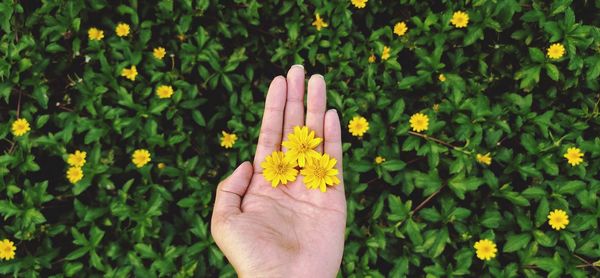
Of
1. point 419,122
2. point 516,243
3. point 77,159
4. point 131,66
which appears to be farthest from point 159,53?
point 516,243

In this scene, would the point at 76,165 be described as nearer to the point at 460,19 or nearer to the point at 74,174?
the point at 74,174

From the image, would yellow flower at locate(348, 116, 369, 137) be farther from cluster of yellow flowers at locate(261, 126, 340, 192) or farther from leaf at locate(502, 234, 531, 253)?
leaf at locate(502, 234, 531, 253)

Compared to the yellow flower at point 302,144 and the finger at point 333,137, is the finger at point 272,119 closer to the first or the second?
the yellow flower at point 302,144

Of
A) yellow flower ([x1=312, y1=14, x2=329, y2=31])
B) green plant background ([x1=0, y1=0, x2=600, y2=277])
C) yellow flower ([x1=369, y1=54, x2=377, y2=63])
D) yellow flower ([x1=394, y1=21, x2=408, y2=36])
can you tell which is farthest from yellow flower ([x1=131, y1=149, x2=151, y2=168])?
yellow flower ([x1=394, y1=21, x2=408, y2=36])

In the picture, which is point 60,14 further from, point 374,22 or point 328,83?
point 374,22

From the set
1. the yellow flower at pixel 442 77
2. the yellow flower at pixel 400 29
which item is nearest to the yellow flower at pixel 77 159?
the yellow flower at pixel 400 29

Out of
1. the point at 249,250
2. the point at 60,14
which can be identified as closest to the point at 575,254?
the point at 249,250
